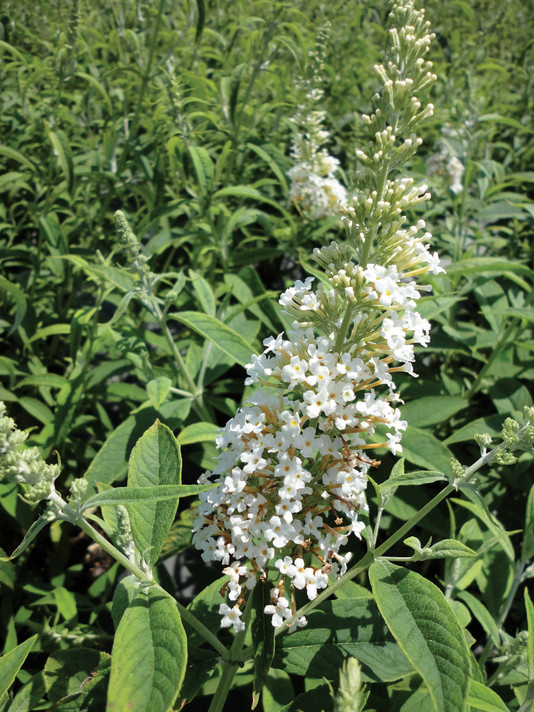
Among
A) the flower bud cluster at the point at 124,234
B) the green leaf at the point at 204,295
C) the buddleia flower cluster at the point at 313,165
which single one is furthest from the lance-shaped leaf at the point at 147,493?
the buddleia flower cluster at the point at 313,165

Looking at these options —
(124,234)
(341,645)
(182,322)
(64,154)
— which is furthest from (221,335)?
(64,154)

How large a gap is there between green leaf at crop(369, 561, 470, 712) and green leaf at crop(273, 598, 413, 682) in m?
0.37

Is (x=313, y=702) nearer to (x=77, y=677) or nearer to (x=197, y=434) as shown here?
(x=77, y=677)

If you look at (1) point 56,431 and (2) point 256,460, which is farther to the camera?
(1) point 56,431

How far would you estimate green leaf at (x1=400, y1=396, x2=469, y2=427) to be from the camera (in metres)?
2.34

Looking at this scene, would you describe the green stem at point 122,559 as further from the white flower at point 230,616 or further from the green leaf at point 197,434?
the green leaf at point 197,434

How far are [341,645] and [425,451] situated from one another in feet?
2.61

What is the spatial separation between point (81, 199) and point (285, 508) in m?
3.17

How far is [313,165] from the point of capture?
139 inches

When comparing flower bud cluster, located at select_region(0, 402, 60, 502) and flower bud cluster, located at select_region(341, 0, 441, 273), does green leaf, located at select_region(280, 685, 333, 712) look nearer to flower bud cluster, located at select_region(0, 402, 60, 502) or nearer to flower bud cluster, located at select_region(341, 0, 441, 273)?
flower bud cluster, located at select_region(0, 402, 60, 502)

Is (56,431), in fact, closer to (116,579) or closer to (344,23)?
(116,579)

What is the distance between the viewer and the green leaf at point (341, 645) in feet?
5.09

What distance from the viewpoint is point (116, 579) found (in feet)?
8.78

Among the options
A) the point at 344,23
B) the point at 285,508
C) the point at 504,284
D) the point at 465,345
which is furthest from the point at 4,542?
the point at 344,23
